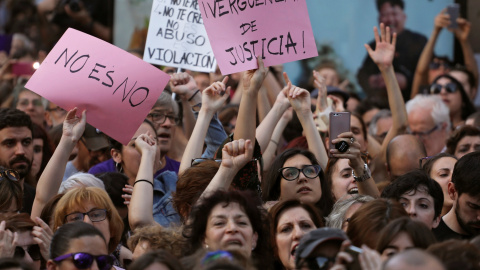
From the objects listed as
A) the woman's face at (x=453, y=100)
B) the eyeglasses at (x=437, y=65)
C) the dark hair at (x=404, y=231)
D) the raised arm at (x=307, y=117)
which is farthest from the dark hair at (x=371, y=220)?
the eyeglasses at (x=437, y=65)

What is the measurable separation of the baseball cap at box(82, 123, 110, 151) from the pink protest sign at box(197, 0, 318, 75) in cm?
169

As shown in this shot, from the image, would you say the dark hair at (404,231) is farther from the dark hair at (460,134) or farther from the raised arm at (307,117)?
the dark hair at (460,134)

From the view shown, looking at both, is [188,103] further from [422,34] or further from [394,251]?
[422,34]

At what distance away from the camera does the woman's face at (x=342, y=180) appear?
6.51 metres

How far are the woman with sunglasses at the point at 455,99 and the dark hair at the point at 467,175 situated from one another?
11.9 ft

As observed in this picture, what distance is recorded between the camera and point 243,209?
16.5ft

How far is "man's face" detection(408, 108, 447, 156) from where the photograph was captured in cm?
853

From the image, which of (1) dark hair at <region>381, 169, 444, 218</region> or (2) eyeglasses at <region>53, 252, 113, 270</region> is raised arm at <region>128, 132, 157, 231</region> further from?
(1) dark hair at <region>381, 169, 444, 218</region>

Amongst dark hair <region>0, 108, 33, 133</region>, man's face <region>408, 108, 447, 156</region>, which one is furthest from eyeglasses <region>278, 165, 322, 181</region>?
man's face <region>408, 108, 447, 156</region>

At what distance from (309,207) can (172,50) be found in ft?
9.37

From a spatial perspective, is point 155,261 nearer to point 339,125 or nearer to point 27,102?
point 339,125

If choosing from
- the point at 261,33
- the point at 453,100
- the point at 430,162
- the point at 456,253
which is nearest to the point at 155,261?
the point at 456,253

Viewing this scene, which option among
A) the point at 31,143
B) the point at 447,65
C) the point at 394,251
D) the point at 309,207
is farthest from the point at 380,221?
the point at 447,65

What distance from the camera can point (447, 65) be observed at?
36.2ft
